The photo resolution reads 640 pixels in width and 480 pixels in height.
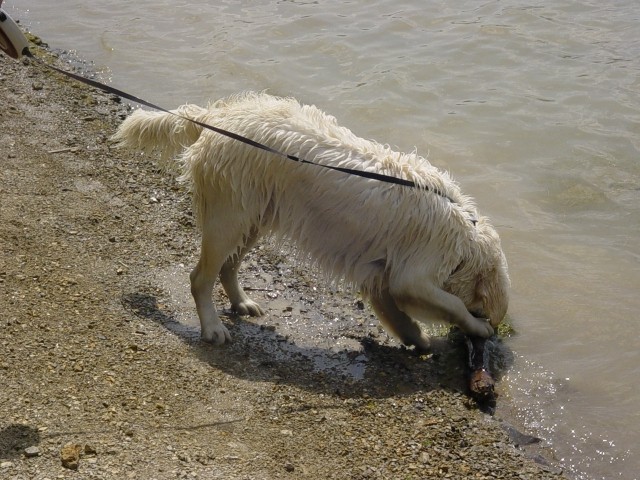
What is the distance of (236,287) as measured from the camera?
606 cm

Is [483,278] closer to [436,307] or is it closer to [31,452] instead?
[436,307]

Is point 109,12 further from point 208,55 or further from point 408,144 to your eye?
point 408,144

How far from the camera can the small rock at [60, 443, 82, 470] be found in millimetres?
3984

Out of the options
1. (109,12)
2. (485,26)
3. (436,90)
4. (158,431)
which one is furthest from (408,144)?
(109,12)

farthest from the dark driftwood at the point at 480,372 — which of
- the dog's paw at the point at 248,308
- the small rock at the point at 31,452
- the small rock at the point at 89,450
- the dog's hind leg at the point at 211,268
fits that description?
the small rock at the point at 31,452

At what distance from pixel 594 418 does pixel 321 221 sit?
206 cm

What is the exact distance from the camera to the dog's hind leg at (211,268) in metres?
5.55

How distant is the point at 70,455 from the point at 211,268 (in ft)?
6.05

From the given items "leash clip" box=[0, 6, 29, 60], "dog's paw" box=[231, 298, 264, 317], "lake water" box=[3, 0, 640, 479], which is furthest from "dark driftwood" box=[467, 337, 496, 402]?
"leash clip" box=[0, 6, 29, 60]

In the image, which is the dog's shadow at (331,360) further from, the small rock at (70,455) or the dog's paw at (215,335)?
the small rock at (70,455)

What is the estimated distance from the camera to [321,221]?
5.50 metres

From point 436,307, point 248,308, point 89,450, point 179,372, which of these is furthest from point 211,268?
point 89,450

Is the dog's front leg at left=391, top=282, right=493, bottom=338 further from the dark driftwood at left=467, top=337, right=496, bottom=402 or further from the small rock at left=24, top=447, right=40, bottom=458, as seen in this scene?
the small rock at left=24, top=447, right=40, bottom=458

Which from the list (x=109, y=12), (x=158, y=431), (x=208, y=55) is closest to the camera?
(x=158, y=431)
